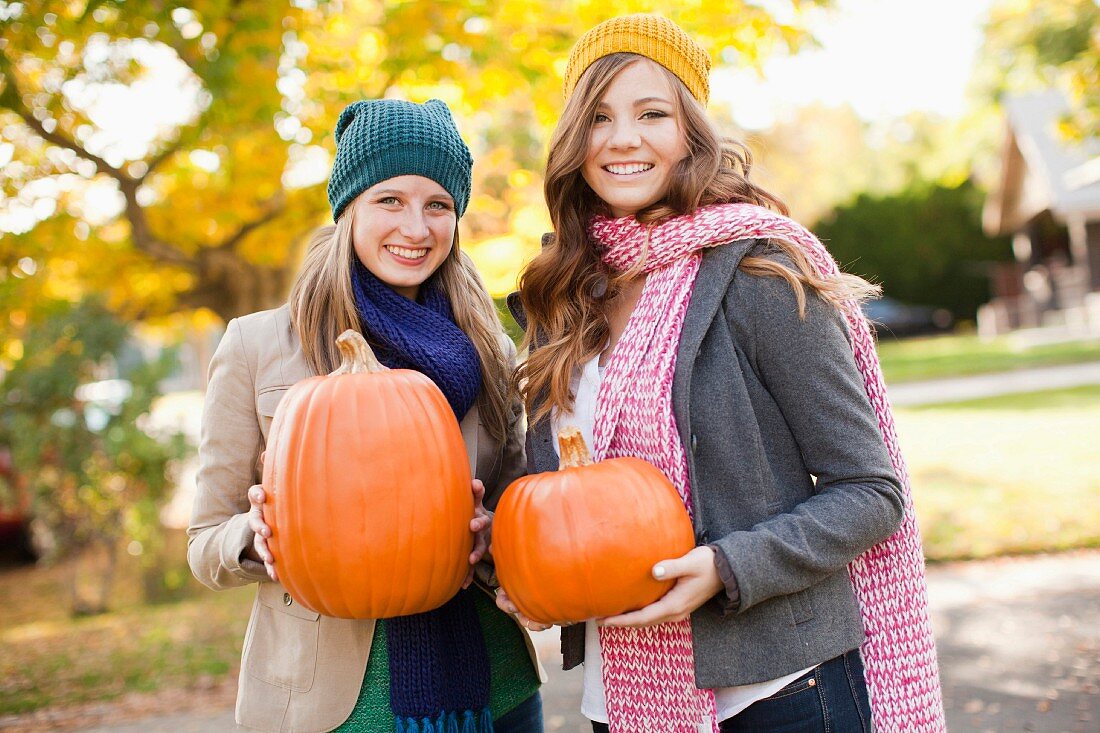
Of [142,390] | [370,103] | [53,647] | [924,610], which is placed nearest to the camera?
[924,610]

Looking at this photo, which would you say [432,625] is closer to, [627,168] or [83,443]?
[627,168]

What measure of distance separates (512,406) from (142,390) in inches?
218

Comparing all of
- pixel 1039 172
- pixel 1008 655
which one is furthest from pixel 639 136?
pixel 1039 172

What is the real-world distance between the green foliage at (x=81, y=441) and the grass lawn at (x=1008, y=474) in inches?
225

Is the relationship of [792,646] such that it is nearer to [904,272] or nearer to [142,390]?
[142,390]

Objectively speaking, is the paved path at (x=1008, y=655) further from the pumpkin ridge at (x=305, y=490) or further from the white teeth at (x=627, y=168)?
the white teeth at (x=627, y=168)

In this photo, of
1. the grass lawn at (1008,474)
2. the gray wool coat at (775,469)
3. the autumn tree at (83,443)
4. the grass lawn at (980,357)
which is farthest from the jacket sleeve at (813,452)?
the grass lawn at (980,357)

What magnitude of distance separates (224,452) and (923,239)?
91.5ft

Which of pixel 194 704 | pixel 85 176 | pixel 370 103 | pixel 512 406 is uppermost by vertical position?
pixel 85 176

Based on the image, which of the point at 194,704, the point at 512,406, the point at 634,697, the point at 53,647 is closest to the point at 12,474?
the point at 53,647

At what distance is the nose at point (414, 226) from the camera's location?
7.19 feet

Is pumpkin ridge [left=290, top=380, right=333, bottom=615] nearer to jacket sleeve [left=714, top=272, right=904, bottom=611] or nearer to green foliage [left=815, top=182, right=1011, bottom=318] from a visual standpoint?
jacket sleeve [left=714, top=272, right=904, bottom=611]

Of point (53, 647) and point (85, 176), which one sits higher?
point (85, 176)

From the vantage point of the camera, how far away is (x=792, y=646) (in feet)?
5.82
